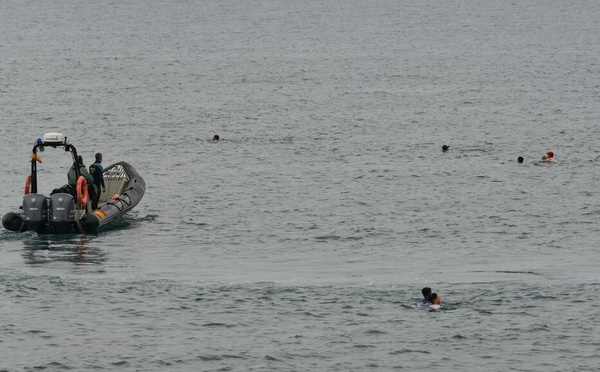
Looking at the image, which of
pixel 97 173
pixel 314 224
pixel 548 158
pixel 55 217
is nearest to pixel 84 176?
pixel 97 173

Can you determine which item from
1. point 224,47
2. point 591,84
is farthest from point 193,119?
point 224,47

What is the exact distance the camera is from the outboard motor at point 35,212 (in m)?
42.9

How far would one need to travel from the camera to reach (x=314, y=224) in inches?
1895

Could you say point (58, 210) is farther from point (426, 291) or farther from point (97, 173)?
point (426, 291)

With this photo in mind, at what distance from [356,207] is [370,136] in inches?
813

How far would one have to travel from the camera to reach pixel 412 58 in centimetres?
12294

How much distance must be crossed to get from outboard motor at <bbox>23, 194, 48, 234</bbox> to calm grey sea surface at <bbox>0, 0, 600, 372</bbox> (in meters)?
0.71

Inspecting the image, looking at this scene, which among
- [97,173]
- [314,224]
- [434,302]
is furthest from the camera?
[314,224]

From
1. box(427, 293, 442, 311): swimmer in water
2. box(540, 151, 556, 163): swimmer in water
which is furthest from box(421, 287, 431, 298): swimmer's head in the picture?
box(540, 151, 556, 163): swimmer in water

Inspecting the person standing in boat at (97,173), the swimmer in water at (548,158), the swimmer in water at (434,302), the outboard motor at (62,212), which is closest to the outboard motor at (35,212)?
the outboard motor at (62,212)

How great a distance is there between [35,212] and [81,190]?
1937mm

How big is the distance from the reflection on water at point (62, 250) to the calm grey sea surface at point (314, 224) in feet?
0.43

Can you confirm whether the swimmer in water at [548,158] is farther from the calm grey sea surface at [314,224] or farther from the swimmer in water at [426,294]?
the swimmer in water at [426,294]

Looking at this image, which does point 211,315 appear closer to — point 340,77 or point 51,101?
point 51,101
